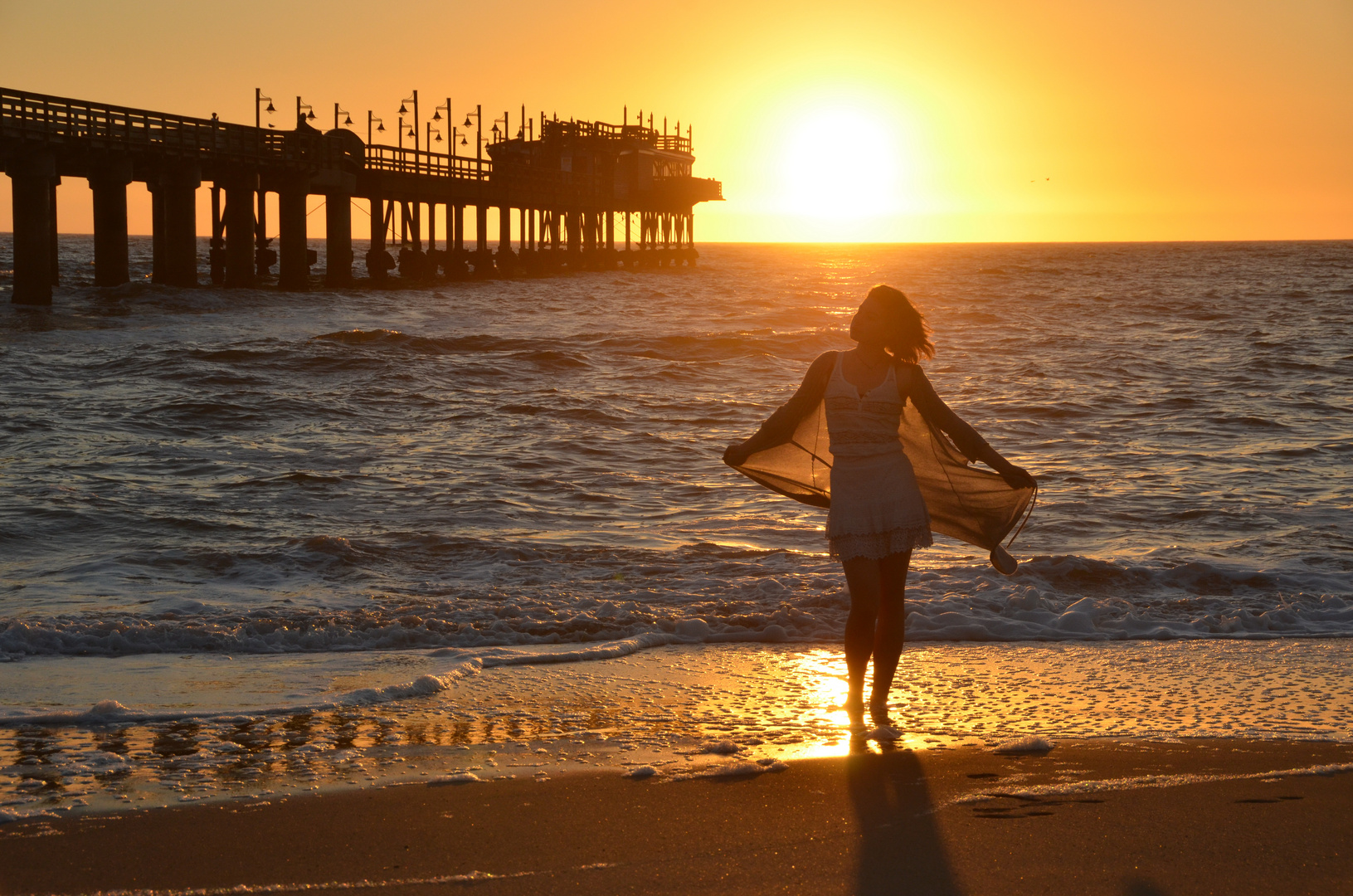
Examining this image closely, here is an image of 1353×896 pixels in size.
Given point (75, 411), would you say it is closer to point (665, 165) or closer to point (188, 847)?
point (188, 847)

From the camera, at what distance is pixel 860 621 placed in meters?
4.29

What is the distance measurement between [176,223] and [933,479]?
32.1 meters

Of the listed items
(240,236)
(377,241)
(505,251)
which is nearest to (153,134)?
(240,236)

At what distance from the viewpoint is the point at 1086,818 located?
3.27 metres

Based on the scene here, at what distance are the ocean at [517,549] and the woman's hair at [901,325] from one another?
4.44 feet

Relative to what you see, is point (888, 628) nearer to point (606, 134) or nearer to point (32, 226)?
point (32, 226)

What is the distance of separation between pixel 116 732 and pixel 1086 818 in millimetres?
3239

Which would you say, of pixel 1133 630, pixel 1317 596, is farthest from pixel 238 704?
pixel 1317 596

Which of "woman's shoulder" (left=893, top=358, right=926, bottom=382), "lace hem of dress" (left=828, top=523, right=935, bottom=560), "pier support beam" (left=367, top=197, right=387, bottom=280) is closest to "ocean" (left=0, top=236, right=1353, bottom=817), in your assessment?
"lace hem of dress" (left=828, top=523, right=935, bottom=560)

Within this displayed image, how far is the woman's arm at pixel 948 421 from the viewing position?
4.21 metres

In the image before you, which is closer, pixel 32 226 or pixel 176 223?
pixel 32 226

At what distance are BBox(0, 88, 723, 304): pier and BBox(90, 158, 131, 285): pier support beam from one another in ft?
0.14

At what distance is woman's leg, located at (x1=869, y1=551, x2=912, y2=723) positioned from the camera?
4191 mm

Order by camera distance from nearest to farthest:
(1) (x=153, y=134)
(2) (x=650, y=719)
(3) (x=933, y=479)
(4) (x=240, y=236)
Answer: (2) (x=650, y=719)
(3) (x=933, y=479)
(1) (x=153, y=134)
(4) (x=240, y=236)
